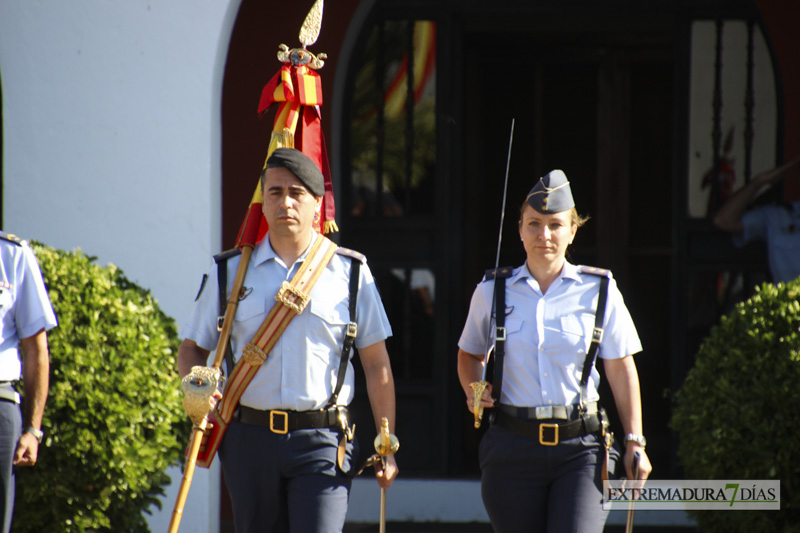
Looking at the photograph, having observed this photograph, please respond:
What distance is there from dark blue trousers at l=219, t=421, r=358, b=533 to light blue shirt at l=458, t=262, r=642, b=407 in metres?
0.68

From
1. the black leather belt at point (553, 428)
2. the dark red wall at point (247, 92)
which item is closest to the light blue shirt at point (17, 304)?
the black leather belt at point (553, 428)

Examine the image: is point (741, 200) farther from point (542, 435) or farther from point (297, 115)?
point (297, 115)

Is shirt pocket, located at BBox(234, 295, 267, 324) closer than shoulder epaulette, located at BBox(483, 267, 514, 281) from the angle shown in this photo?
Yes

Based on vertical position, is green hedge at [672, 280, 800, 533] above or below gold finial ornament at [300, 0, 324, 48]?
below

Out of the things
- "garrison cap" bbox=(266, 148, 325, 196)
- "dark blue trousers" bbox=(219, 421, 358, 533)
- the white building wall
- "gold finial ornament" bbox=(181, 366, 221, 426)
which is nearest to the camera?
"gold finial ornament" bbox=(181, 366, 221, 426)

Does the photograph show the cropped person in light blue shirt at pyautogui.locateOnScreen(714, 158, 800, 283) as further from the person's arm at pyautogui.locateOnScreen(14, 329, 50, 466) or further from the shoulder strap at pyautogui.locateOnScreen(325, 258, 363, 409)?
the person's arm at pyautogui.locateOnScreen(14, 329, 50, 466)

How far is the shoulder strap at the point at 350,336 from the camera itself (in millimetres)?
3256

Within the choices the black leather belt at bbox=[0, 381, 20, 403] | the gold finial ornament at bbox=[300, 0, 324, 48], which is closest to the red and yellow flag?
the gold finial ornament at bbox=[300, 0, 324, 48]

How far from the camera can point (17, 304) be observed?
3625 mm

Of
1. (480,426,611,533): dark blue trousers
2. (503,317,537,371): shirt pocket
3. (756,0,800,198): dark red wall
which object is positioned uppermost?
(756,0,800,198): dark red wall

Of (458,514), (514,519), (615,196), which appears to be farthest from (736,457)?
(615,196)

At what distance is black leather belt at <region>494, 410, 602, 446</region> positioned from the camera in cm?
333

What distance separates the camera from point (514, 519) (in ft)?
11.0

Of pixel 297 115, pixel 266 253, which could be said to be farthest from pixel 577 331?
pixel 297 115
